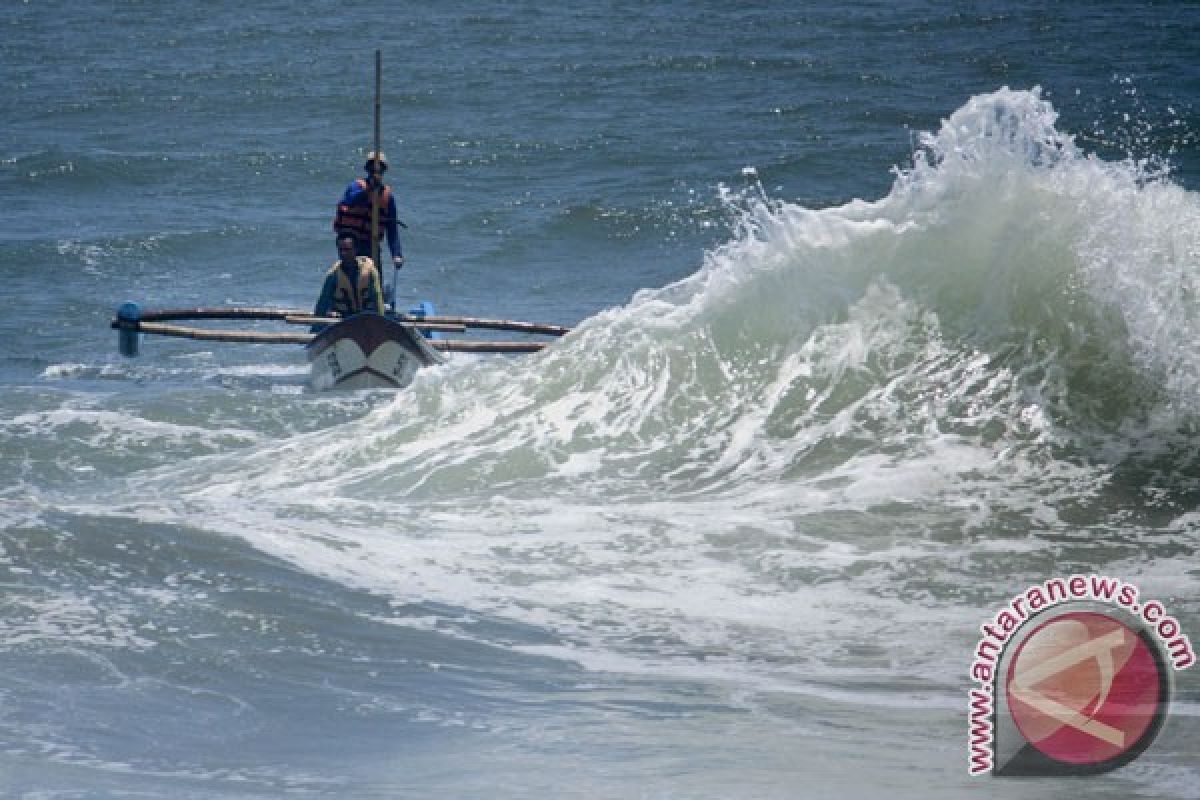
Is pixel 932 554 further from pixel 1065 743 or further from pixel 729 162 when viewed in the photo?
pixel 729 162

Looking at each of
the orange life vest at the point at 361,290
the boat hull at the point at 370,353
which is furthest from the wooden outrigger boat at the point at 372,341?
the orange life vest at the point at 361,290

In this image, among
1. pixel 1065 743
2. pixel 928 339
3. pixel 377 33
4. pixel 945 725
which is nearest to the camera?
pixel 1065 743

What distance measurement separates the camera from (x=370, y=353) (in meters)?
14.7

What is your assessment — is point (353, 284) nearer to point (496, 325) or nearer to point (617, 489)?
point (496, 325)

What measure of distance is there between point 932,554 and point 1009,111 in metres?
4.06

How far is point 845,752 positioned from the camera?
6348 mm

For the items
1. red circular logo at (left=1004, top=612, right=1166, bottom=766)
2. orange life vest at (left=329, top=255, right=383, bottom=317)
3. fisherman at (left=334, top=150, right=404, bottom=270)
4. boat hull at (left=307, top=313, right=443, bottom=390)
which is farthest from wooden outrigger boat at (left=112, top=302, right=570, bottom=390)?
red circular logo at (left=1004, top=612, right=1166, bottom=766)

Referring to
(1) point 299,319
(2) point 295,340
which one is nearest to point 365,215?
(1) point 299,319

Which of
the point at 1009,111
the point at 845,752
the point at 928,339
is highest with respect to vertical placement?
the point at 1009,111

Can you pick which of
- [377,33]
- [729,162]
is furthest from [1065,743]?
[377,33]

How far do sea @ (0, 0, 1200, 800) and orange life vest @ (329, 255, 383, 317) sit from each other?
2.60 ft

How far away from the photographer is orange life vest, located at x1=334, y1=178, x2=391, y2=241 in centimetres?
1606

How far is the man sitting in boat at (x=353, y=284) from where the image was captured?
598 inches

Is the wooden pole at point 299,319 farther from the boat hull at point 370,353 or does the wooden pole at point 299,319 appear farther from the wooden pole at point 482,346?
the boat hull at point 370,353
